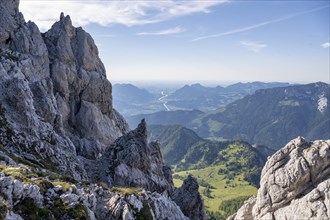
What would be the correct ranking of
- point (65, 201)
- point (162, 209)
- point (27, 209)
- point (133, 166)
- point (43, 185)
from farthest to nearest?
point (133, 166) < point (162, 209) < point (43, 185) < point (65, 201) < point (27, 209)

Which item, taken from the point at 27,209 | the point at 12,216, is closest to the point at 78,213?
the point at 27,209

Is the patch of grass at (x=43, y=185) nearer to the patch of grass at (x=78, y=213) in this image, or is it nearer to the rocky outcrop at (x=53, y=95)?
the patch of grass at (x=78, y=213)

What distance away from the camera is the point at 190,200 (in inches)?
2977

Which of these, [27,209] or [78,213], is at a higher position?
[27,209]

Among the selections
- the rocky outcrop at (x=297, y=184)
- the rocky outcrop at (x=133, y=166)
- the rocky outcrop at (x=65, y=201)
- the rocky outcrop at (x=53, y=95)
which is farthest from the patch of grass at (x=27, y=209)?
the rocky outcrop at (x=297, y=184)

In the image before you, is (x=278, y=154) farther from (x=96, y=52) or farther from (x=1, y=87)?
(x=96, y=52)

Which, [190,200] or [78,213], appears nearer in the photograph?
[78,213]

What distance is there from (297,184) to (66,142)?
48223mm

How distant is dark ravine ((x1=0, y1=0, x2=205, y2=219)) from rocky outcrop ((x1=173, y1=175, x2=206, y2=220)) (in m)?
0.27

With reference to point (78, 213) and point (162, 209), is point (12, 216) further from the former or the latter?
point (162, 209)

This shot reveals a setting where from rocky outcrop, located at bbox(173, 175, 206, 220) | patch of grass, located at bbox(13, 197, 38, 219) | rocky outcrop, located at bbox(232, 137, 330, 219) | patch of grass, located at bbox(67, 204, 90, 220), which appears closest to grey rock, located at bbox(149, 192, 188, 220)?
patch of grass, located at bbox(67, 204, 90, 220)

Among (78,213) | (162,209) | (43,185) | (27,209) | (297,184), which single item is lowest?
(162,209)

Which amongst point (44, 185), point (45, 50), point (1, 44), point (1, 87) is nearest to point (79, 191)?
point (44, 185)

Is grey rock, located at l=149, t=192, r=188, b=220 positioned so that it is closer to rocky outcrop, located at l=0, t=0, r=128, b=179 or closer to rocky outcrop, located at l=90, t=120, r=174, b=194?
rocky outcrop, located at l=0, t=0, r=128, b=179
